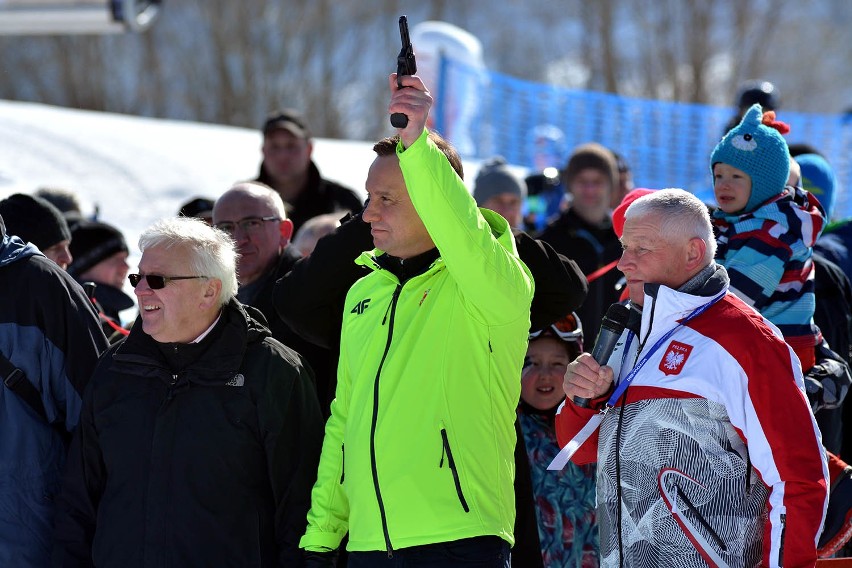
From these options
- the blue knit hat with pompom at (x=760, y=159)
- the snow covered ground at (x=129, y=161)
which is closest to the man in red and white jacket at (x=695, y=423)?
the blue knit hat with pompom at (x=760, y=159)

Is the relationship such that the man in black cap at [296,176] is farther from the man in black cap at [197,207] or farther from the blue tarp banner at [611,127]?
the blue tarp banner at [611,127]

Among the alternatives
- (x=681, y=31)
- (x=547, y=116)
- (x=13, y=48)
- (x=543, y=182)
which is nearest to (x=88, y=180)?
(x=543, y=182)

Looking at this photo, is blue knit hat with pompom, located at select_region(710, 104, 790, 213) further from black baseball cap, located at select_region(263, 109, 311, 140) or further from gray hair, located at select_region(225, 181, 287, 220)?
black baseball cap, located at select_region(263, 109, 311, 140)

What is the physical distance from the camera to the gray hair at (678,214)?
3175 millimetres

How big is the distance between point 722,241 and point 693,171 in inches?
504

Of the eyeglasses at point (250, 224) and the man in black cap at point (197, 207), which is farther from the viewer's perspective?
the man in black cap at point (197, 207)

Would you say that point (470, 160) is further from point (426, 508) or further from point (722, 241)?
point (426, 508)

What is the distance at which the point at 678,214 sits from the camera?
3.18 m

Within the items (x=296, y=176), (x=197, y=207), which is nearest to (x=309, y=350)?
(x=197, y=207)

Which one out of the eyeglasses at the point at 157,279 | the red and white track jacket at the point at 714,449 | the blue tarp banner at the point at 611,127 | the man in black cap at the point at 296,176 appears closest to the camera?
the red and white track jacket at the point at 714,449

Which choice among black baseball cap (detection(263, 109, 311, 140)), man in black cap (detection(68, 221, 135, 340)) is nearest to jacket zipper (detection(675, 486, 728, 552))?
man in black cap (detection(68, 221, 135, 340))

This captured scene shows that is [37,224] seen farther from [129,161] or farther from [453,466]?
[129,161]

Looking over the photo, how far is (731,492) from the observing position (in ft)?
9.95

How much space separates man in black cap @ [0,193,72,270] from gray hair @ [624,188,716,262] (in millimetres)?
2396
